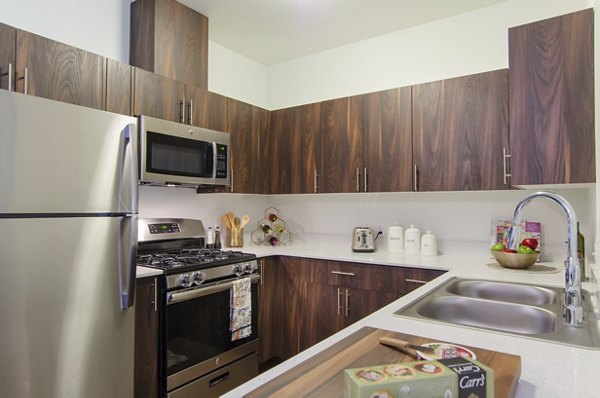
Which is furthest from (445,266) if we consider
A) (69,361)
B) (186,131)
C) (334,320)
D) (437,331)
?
(69,361)

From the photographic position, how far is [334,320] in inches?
105

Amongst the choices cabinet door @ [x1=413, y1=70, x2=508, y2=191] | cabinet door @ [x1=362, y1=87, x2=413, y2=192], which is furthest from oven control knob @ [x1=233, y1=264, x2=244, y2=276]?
cabinet door @ [x1=413, y1=70, x2=508, y2=191]

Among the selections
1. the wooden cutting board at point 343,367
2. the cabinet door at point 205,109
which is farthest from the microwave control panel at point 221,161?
the wooden cutting board at point 343,367

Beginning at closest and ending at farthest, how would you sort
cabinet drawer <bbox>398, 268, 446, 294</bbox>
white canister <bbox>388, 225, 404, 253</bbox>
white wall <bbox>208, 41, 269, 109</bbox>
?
1. cabinet drawer <bbox>398, 268, 446, 294</bbox>
2. white canister <bbox>388, 225, 404, 253</bbox>
3. white wall <bbox>208, 41, 269, 109</bbox>

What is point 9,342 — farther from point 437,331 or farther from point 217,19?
point 217,19

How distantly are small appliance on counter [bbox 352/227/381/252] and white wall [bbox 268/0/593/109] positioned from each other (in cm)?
118

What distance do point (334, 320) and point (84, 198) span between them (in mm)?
1772

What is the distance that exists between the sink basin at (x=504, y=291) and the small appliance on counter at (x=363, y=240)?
114cm

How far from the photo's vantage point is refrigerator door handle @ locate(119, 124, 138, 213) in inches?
68.3

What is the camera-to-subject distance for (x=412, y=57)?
9.78ft

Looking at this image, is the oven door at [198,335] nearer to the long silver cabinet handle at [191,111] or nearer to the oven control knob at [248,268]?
the oven control knob at [248,268]

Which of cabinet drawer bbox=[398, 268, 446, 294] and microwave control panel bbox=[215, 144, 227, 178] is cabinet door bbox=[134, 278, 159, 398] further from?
cabinet drawer bbox=[398, 268, 446, 294]

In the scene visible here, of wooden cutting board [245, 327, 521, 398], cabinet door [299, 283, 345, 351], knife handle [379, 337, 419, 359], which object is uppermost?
knife handle [379, 337, 419, 359]

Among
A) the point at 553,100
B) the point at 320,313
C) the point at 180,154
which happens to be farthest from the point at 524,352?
the point at 180,154
